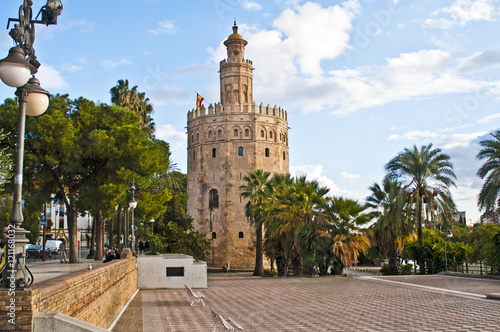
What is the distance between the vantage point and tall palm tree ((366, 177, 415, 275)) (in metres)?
25.5

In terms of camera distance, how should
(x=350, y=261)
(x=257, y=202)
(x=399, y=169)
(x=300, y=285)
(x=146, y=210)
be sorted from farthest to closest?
1. (x=257, y=202)
2. (x=399, y=169)
3. (x=146, y=210)
4. (x=350, y=261)
5. (x=300, y=285)

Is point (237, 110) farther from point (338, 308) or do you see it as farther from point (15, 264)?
point (15, 264)

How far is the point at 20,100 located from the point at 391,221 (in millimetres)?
22738

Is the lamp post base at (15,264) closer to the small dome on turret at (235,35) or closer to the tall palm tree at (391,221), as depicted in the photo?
the tall palm tree at (391,221)

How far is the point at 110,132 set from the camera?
906 inches

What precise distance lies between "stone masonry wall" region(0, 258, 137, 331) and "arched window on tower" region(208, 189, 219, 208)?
111ft

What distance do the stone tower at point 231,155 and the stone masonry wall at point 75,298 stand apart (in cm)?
3280

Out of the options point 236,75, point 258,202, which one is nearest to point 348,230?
point 258,202

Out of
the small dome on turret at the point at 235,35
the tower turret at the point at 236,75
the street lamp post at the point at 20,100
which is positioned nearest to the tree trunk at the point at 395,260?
the street lamp post at the point at 20,100

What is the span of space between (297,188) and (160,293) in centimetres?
1018

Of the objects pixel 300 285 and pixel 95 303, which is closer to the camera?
pixel 95 303

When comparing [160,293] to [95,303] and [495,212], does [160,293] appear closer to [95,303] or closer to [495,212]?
[95,303]

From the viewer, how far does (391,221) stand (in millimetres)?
25594

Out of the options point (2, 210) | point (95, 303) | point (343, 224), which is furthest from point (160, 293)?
point (2, 210)
